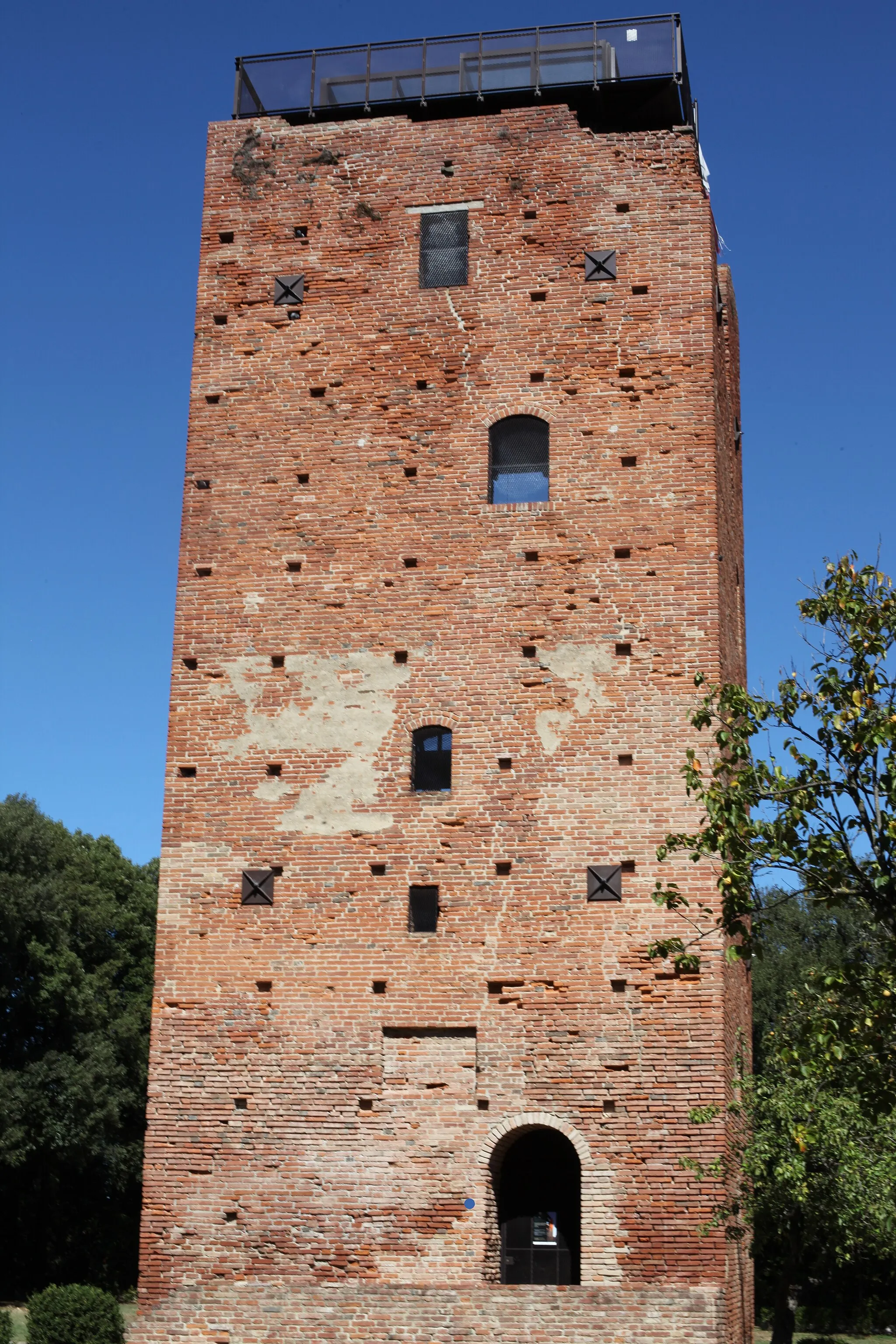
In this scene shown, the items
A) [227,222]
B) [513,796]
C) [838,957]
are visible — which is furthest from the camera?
[838,957]

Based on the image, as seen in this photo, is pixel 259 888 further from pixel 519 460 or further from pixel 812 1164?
pixel 812 1164

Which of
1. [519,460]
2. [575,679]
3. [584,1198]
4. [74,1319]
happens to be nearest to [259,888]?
[575,679]

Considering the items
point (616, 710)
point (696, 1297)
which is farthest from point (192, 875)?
point (696, 1297)

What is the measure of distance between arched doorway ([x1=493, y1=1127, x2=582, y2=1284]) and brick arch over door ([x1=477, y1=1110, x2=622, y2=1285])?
0.76 feet

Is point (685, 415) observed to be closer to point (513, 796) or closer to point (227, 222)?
point (513, 796)

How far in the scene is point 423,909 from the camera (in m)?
17.0

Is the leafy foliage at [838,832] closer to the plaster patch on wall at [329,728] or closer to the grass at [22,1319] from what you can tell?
the plaster patch on wall at [329,728]

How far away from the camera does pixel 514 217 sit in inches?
754

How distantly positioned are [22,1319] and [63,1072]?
17.6 ft

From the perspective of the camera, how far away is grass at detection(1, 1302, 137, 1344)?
80.1 ft

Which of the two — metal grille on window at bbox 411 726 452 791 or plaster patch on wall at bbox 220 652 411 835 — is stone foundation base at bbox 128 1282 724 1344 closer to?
plaster patch on wall at bbox 220 652 411 835

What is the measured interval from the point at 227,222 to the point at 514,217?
375 centimetres

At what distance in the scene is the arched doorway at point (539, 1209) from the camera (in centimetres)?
1633

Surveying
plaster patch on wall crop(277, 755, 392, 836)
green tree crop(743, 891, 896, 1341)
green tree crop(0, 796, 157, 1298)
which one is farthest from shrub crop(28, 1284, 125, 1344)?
green tree crop(0, 796, 157, 1298)
